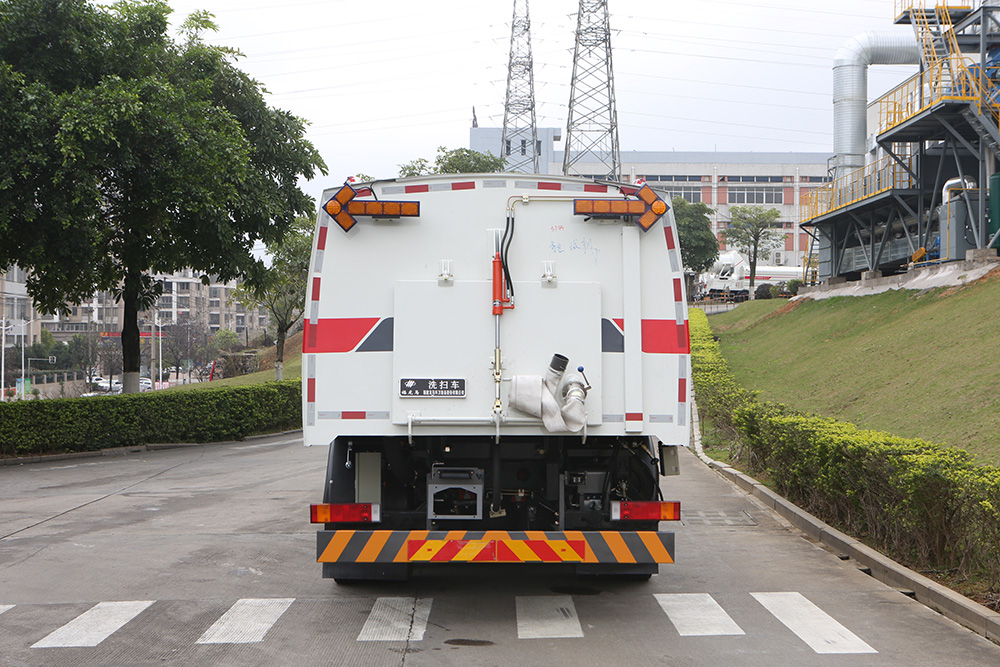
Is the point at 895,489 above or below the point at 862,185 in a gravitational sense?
below

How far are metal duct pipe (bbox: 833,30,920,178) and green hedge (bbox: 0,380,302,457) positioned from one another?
27.9 m

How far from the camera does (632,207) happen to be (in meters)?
6.82

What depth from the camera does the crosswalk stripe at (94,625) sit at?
21.0 ft

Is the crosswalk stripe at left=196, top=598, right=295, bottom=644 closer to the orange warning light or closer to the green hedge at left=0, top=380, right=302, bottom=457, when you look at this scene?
the orange warning light

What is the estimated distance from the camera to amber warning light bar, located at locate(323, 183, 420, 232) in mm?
6785

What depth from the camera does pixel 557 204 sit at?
6.89 metres

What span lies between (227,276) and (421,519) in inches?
595

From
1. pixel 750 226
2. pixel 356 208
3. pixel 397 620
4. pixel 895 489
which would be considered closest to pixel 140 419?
pixel 397 620

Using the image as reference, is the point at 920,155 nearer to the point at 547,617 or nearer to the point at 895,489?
the point at 895,489

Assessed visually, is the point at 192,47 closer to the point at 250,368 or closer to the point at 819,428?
the point at 819,428

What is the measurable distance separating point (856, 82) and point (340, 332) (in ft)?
128

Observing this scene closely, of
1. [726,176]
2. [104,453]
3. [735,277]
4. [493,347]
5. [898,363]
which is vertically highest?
[726,176]

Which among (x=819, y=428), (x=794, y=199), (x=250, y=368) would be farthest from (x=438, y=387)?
(x=794, y=199)

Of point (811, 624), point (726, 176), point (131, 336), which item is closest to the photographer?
point (811, 624)
